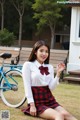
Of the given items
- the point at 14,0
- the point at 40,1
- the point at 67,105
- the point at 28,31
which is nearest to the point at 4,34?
the point at 40,1

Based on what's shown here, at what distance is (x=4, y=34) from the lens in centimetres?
3459

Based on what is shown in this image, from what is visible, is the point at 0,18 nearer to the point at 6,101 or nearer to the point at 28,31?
the point at 28,31

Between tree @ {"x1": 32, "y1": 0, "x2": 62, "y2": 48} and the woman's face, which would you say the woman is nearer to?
the woman's face

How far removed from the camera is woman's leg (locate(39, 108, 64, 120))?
17.5 feet

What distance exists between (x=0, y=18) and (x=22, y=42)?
438cm

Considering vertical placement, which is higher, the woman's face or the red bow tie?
the woman's face

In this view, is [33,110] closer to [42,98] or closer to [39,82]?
[42,98]

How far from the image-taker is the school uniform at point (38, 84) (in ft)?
18.9

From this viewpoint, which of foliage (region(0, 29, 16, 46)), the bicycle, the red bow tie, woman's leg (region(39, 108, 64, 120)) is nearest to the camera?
woman's leg (region(39, 108, 64, 120))

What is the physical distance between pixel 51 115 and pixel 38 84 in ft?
1.97

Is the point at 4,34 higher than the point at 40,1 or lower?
lower

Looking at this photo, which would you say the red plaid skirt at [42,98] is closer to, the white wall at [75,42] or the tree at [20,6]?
the white wall at [75,42]

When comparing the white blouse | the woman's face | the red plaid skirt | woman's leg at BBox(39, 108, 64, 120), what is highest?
the woman's face

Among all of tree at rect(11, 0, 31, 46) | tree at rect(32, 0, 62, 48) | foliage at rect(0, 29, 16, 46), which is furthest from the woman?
tree at rect(11, 0, 31, 46)
